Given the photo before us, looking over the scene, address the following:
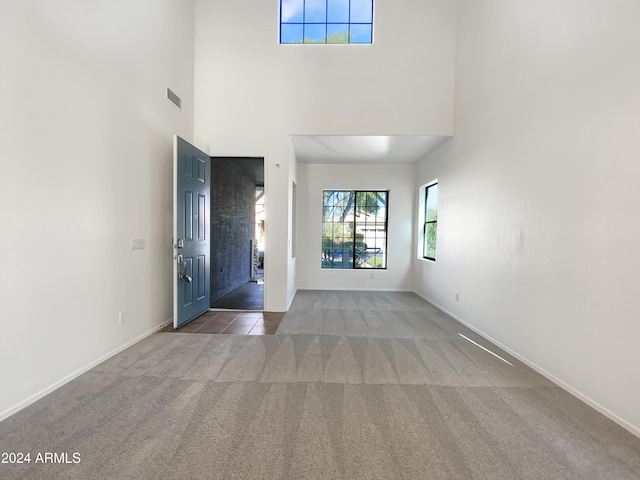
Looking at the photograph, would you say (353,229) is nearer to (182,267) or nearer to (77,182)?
(182,267)

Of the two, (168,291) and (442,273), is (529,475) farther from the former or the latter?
(168,291)

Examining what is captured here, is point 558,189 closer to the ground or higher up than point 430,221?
higher up

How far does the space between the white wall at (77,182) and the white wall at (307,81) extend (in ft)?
2.77

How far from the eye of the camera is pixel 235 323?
3820 mm

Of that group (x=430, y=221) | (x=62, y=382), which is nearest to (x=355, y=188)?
(x=430, y=221)

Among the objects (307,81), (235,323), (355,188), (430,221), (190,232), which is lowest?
(235,323)

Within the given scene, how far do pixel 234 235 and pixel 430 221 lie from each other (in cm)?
412

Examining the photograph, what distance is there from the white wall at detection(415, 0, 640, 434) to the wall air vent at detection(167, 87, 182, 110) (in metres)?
3.80

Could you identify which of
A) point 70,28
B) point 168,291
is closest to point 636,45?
point 70,28

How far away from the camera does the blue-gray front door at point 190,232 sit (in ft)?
11.3

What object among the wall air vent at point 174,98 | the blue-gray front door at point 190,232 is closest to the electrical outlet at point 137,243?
the blue-gray front door at point 190,232

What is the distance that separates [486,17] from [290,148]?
2.91 m

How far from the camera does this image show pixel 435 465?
1483mm

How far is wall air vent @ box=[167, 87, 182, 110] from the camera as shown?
365 cm
